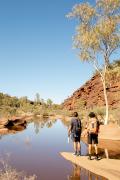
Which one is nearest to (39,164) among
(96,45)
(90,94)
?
(96,45)

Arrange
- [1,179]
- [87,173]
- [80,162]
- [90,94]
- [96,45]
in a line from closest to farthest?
[1,179], [87,173], [80,162], [96,45], [90,94]

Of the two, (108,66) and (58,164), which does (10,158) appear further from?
(108,66)

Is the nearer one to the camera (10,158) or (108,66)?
(10,158)

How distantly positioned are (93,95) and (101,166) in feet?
337

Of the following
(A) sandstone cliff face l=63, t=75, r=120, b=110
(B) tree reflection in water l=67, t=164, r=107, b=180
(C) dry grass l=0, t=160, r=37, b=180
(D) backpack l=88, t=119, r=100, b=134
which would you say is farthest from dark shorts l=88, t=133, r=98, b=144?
(A) sandstone cliff face l=63, t=75, r=120, b=110

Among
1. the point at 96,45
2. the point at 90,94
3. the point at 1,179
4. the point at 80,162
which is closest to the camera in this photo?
the point at 1,179

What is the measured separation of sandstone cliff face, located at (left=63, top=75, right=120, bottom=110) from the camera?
→ 100556mm

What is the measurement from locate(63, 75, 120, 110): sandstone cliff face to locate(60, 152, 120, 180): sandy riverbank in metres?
78.9

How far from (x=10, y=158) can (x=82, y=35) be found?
1908 centimetres

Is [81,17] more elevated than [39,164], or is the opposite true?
[81,17]

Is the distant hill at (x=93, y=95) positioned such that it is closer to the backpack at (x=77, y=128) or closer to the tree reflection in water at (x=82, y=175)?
the backpack at (x=77, y=128)

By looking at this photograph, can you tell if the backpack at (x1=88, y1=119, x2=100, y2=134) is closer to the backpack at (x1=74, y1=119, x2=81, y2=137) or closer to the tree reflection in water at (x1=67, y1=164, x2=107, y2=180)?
the backpack at (x1=74, y1=119, x2=81, y2=137)

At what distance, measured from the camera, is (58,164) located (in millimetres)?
14719

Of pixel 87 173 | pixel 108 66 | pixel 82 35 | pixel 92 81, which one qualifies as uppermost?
pixel 92 81
